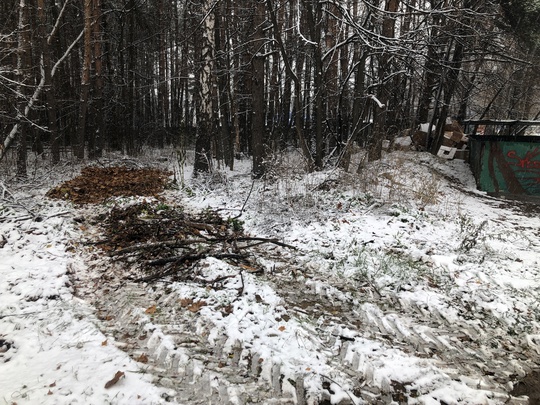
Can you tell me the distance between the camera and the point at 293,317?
3600 mm

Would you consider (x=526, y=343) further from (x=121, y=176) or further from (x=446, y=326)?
(x=121, y=176)

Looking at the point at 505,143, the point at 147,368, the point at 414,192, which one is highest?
the point at 505,143

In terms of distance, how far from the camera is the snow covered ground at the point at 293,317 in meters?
2.65

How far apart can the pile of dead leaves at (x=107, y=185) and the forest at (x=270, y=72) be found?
1.58 metres

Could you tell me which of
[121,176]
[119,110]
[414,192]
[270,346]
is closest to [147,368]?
[270,346]

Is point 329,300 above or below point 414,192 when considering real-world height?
below

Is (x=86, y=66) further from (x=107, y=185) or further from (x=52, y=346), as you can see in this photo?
(x=52, y=346)

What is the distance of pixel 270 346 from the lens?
312 centimetres

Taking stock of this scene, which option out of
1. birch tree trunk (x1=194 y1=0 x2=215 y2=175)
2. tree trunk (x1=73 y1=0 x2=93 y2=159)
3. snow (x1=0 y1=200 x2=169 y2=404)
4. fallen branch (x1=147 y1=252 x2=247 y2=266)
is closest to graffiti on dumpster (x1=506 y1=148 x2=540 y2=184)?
fallen branch (x1=147 y1=252 x2=247 y2=266)

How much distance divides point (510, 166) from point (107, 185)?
1096 cm

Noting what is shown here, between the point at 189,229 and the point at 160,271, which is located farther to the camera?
the point at 189,229

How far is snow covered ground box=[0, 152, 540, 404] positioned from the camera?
8.70 ft

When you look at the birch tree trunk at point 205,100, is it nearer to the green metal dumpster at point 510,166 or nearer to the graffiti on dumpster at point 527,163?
the green metal dumpster at point 510,166

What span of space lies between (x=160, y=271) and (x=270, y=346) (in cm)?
210
